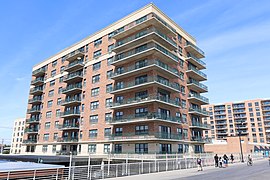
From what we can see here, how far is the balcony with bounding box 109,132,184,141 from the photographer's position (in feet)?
105

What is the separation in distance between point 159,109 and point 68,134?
23.6 meters

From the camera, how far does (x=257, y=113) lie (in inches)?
4186

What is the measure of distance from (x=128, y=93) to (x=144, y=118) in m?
6.71

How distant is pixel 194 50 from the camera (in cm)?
4778

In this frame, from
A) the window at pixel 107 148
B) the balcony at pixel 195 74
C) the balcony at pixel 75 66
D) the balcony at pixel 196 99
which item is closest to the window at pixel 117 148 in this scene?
the window at pixel 107 148

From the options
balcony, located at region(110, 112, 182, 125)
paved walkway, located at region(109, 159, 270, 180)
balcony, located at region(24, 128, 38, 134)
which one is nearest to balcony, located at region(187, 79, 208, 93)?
balcony, located at region(110, 112, 182, 125)

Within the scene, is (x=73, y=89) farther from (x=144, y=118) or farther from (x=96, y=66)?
(x=144, y=118)

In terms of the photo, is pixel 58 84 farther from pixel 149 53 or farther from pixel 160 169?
pixel 160 169

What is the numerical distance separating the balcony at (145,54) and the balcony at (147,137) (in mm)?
12899

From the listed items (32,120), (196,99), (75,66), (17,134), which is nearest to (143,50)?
(196,99)

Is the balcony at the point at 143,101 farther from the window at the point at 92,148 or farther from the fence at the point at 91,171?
the fence at the point at 91,171

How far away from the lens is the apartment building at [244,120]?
104625mm

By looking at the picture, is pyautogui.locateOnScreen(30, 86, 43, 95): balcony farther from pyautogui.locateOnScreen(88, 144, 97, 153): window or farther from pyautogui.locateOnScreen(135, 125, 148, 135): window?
pyautogui.locateOnScreen(135, 125, 148, 135): window

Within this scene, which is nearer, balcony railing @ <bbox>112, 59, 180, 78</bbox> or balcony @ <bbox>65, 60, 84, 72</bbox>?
balcony railing @ <bbox>112, 59, 180, 78</bbox>
